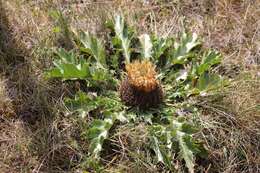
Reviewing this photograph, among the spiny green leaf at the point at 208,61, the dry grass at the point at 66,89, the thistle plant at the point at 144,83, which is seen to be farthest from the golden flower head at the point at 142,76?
the spiny green leaf at the point at 208,61

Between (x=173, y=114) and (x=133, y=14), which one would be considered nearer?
(x=173, y=114)

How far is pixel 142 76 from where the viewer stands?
2.78 meters

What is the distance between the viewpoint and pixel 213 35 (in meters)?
3.38

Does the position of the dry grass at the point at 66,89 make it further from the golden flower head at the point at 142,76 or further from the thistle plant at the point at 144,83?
the golden flower head at the point at 142,76

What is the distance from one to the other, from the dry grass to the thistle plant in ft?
0.32

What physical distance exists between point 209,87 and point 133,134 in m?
0.58

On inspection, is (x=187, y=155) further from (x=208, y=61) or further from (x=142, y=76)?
(x=208, y=61)

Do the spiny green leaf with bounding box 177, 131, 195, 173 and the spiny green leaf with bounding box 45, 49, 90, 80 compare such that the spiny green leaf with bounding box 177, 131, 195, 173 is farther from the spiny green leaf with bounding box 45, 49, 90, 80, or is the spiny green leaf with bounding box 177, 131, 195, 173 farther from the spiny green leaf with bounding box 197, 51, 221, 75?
the spiny green leaf with bounding box 45, 49, 90, 80

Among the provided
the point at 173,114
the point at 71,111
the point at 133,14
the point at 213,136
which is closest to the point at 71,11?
the point at 133,14

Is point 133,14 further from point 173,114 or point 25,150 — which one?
point 25,150

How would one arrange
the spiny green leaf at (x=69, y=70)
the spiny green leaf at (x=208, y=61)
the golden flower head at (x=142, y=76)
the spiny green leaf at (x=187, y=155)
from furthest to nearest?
the spiny green leaf at (x=208, y=61) < the spiny green leaf at (x=69, y=70) < the golden flower head at (x=142, y=76) < the spiny green leaf at (x=187, y=155)

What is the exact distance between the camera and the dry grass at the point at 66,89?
2.78 m

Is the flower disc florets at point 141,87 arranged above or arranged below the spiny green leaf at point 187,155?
above

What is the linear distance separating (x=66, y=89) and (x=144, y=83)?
0.55 meters
